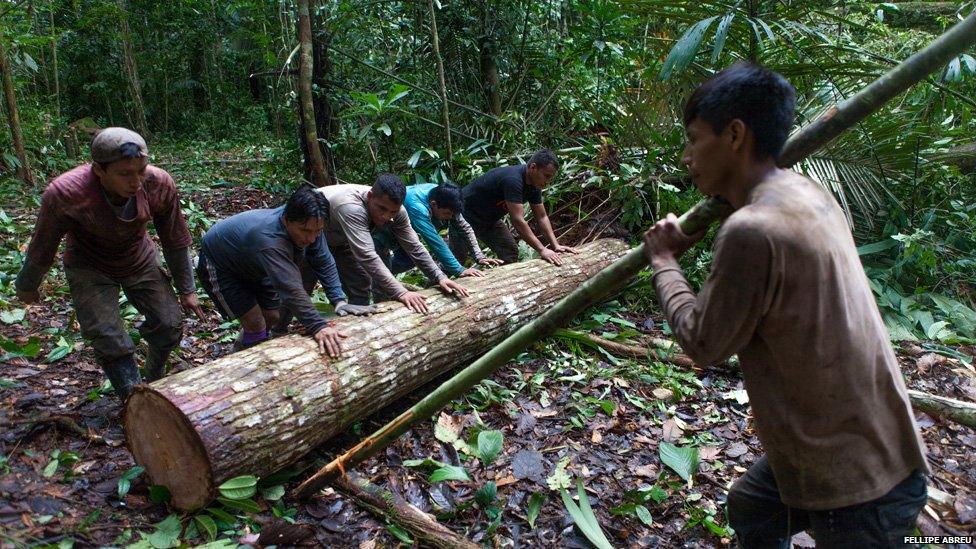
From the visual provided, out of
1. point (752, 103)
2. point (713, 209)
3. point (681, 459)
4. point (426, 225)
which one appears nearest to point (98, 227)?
point (426, 225)

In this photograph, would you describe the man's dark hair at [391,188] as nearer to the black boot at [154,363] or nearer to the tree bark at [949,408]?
the black boot at [154,363]

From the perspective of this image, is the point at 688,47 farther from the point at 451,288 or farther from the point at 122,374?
the point at 122,374

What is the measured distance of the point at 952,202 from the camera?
636 centimetres

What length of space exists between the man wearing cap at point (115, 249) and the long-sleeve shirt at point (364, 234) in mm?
1162

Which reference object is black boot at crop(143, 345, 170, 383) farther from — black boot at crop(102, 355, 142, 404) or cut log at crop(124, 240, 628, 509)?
cut log at crop(124, 240, 628, 509)

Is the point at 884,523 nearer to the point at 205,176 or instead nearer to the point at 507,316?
the point at 507,316

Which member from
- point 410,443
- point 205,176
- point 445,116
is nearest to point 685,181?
point 445,116

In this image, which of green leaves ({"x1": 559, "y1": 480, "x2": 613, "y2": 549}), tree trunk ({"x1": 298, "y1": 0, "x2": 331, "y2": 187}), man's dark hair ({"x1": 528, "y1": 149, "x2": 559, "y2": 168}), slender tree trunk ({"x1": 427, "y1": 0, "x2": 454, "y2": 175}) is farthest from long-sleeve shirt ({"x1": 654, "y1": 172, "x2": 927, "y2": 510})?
tree trunk ({"x1": 298, "y1": 0, "x2": 331, "y2": 187})

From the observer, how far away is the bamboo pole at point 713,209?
5.54 feet

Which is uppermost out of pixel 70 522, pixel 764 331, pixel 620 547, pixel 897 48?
pixel 897 48

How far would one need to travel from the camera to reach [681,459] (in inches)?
147

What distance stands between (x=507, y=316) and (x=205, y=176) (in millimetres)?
7957

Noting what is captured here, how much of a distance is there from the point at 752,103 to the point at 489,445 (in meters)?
2.75

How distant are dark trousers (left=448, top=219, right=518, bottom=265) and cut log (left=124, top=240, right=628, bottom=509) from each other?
5.67ft
